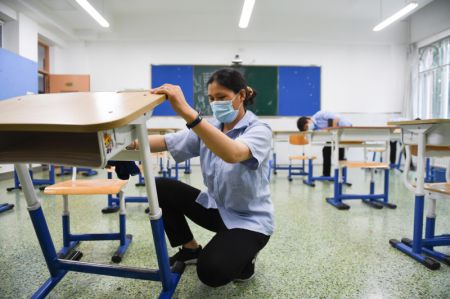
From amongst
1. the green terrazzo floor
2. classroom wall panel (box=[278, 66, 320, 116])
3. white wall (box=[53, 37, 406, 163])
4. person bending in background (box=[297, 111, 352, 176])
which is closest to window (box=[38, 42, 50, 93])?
white wall (box=[53, 37, 406, 163])

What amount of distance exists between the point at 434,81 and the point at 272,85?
3.18m

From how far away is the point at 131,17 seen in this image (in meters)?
5.74

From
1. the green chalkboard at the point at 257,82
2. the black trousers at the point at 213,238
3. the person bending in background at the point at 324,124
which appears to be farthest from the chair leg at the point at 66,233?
A: the green chalkboard at the point at 257,82

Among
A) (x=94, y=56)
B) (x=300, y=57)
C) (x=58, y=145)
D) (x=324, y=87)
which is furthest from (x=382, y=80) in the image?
(x=58, y=145)

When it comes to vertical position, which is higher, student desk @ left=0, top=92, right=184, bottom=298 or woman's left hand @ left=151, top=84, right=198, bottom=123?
woman's left hand @ left=151, top=84, right=198, bottom=123

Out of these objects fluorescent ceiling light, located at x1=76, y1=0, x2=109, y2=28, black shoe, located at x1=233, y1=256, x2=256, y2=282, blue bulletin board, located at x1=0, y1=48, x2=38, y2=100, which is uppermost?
fluorescent ceiling light, located at x1=76, y1=0, x2=109, y2=28

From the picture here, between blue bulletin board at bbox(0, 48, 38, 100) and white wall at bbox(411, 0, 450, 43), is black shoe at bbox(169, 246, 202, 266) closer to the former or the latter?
blue bulletin board at bbox(0, 48, 38, 100)

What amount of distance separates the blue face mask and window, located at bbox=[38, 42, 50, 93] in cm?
576

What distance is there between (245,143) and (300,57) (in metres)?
5.58

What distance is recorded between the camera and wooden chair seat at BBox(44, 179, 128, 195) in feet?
4.71

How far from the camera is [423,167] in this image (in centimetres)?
145

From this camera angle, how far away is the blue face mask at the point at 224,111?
3.70ft

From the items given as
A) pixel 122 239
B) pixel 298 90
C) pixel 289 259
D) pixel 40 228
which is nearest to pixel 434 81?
pixel 298 90

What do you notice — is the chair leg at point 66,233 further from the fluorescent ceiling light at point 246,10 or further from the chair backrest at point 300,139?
the fluorescent ceiling light at point 246,10
